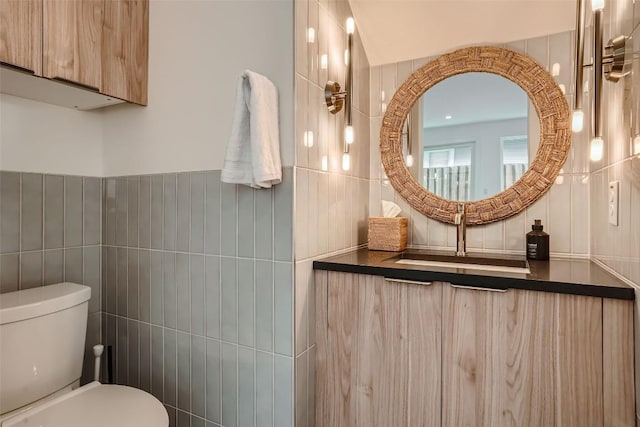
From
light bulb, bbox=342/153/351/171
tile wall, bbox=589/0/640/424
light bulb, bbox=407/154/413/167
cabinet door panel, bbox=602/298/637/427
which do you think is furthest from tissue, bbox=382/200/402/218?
cabinet door panel, bbox=602/298/637/427

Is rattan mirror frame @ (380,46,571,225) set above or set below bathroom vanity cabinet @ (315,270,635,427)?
above

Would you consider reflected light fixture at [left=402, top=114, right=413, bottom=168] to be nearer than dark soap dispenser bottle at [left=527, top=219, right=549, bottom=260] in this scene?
No

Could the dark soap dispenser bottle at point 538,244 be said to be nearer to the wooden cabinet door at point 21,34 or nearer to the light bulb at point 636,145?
the light bulb at point 636,145

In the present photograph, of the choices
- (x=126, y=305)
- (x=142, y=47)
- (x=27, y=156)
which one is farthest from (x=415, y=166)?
(x=27, y=156)

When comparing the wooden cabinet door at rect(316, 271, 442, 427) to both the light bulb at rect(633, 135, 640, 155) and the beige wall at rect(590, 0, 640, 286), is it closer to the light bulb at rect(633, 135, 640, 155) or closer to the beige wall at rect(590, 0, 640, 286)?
the beige wall at rect(590, 0, 640, 286)

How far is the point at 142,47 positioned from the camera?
1635 millimetres

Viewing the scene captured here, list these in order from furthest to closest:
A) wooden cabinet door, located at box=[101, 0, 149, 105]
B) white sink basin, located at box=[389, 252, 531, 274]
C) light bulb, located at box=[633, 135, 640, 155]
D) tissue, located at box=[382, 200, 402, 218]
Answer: tissue, located at box=[382, 200, 402, 218] < wooden cabinet door, located at box=[101, 0, 149, 105] < white sink basin, located at box=[389, 252, 531, 274] < light bulb, located at box=[633, 135, 640, 155]

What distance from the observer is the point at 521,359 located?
1.05m

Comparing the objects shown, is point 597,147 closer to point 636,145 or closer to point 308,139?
point 636,145

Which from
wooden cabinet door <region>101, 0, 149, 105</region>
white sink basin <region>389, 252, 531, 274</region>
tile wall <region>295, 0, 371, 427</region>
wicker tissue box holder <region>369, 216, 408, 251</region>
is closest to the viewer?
tile wall <region>295, 0, 371, 427</region>

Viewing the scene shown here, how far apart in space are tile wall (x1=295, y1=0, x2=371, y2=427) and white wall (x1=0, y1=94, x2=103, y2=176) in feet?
3.69

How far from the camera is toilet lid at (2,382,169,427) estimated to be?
1.14 m

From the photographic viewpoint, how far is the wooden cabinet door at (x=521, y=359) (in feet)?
3.22

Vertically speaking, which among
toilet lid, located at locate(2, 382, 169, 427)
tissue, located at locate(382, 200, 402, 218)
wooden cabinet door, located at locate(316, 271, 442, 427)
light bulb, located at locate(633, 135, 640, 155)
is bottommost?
toilet lid, located at locate(2, 382, 169, 427)
